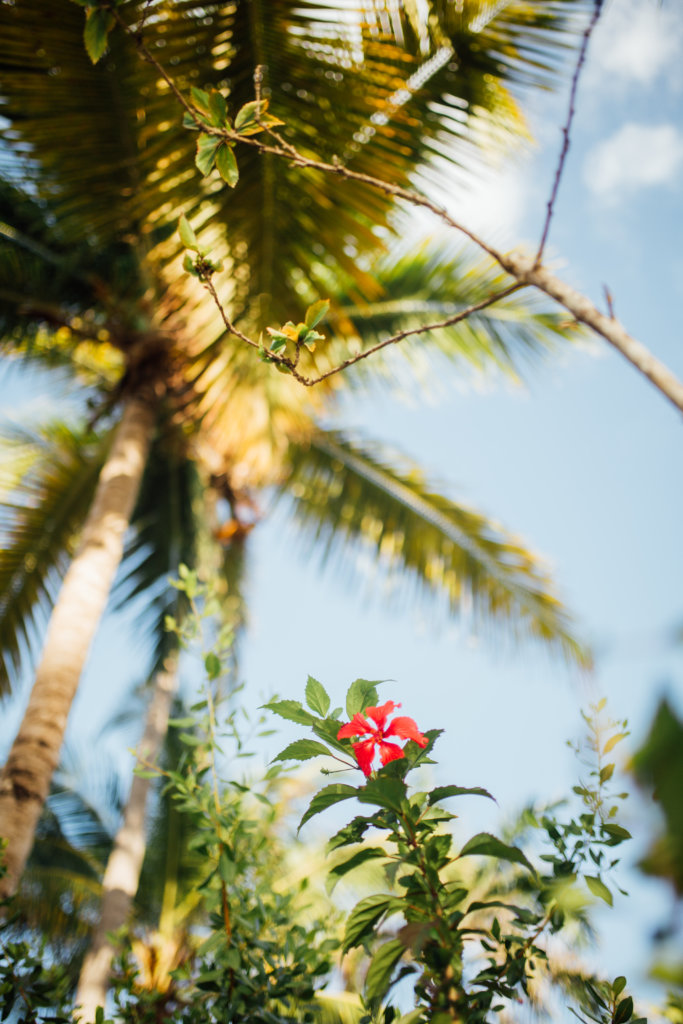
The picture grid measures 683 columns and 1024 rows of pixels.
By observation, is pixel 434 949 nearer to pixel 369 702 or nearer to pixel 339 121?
pixel 369 702

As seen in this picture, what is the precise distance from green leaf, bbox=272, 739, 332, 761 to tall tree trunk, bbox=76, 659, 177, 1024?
163 cm

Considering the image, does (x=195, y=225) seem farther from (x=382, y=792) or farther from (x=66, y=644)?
(x=382, y=792)

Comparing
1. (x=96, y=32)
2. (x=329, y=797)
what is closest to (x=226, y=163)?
(x=96, y=32)

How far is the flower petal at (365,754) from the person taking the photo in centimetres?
89

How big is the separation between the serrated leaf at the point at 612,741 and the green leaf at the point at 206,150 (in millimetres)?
1207

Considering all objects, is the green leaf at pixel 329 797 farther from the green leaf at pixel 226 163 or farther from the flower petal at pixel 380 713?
the green leaf at pixel 226 163

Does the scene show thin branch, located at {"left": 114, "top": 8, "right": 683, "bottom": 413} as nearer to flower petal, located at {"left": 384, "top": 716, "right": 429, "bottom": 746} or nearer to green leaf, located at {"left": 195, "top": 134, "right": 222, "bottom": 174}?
green leaf, located at {"left": 195, "top": 134, "right": 222, "bottom": 174}

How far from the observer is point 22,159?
2984mm

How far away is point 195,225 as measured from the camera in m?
3.02

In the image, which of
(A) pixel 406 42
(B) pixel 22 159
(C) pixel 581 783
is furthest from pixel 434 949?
(B) pixel 22 159

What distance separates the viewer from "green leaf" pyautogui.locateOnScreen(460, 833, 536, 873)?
0.78 meters

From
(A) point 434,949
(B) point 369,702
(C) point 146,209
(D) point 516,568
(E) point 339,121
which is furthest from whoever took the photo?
(D) point 516,568

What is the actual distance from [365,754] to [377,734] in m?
0.04

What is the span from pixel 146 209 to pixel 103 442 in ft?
6.69
